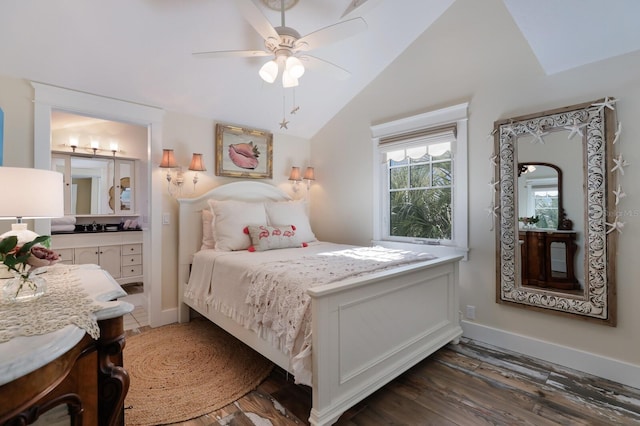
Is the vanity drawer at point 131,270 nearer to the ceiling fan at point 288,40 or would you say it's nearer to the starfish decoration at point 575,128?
the ceiling fan at point 288,40

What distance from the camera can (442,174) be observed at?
10.2 ft

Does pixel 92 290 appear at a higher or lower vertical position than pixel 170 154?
lower

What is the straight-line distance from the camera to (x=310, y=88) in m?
3.48

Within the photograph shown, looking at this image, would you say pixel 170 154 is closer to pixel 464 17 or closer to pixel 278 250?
pixel 278 250

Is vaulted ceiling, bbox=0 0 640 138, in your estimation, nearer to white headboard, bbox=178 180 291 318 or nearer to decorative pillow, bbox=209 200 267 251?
white headboard, bbox=178 180 291 318

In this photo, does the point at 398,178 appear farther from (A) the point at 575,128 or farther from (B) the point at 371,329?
(B) the point at 371,329

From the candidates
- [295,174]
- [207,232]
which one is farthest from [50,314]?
[295,174]

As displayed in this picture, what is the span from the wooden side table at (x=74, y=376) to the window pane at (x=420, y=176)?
2.86m

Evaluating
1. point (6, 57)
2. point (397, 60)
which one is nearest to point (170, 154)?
point (6, 57)

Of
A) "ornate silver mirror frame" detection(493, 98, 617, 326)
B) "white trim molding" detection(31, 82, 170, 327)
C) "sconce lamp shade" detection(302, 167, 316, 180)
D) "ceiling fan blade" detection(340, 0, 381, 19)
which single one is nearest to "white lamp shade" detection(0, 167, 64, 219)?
"white trim molding" detection(31, 82, 170, 327)

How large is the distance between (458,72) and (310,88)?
152 cm

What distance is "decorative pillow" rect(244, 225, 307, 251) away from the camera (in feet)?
9.82

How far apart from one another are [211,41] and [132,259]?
3356mm

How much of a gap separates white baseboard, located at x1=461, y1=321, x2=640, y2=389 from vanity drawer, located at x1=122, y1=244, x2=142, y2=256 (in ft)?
14.3
